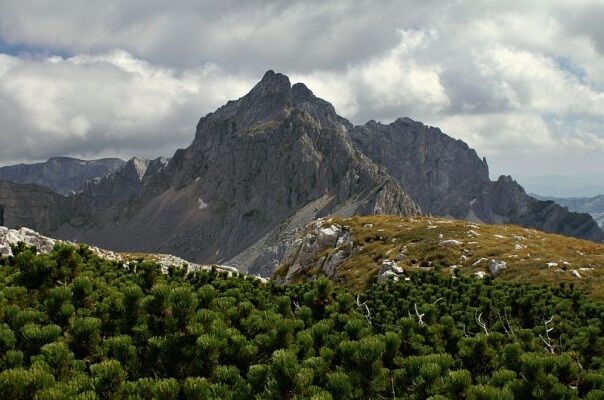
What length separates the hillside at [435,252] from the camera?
1455 inches

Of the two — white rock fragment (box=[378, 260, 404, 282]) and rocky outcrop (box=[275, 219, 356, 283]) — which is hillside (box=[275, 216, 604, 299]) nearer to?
rocky outcrop (box=[275, 219, 356, 283])

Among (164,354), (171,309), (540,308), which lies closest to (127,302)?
(171,309)

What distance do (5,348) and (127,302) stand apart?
2507 millimetres

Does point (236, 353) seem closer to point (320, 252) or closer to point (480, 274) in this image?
point (480, 274)

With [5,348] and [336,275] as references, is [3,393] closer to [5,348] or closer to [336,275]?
[5,348]

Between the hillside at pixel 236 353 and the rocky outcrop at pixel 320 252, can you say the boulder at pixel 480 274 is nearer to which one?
the rocky outcrop at pixel 320 252

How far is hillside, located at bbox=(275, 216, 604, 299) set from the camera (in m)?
37.0

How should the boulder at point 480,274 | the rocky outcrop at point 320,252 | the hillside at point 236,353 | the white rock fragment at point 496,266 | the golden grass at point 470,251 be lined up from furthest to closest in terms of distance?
1. the rocky outcrop at point 320,252
2. the white rock fragment at point 496,266
3. the golden grass at point 470,251
4. the boulder at point 480,274
5. the hillside at point 236,353

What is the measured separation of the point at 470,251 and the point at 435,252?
12.2ft

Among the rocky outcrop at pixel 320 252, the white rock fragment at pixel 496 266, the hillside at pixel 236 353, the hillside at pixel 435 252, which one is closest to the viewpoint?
the hillside at pixel 236 353

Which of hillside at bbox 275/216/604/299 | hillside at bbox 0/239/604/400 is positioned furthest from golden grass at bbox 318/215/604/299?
hillside at bbox 0/239/604/400

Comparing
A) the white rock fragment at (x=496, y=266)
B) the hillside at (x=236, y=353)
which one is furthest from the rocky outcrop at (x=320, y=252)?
the hillside at (x=236, y=353)

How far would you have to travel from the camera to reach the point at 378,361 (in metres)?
7.27

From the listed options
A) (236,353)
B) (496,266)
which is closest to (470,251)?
(496,266)
